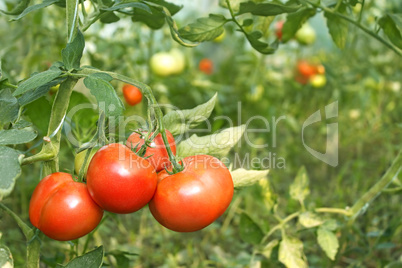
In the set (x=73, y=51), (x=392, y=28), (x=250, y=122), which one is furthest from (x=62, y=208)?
(x=250, y=122)

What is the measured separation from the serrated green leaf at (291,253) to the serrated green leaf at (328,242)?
4cm

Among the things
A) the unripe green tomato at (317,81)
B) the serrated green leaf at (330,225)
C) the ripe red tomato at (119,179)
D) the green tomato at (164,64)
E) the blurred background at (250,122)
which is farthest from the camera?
the unripe green tomato at (317,81)

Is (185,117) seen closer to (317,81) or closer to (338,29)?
(338,29)

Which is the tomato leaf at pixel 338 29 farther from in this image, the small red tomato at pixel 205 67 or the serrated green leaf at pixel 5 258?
the small red tomato at pixel 205 67

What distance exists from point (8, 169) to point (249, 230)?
22.6 inches

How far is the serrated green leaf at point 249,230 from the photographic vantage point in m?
0.88

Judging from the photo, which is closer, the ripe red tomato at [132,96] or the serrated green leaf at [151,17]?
the serrated green leaf at [151,17]

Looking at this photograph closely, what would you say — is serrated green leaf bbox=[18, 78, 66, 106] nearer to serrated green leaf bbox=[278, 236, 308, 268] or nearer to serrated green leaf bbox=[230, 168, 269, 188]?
serrated green leaf bbox=[230, 168, 269, 188]

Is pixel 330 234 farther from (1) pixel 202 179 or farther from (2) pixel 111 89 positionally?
(2) pixel 111 89

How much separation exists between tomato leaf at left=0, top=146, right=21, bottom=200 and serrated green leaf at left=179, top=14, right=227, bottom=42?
A: 362 mm

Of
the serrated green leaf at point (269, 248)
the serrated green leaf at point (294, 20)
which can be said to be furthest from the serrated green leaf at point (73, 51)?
the serrated green leaf at point (269, 248)

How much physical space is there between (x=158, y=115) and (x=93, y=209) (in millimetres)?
156

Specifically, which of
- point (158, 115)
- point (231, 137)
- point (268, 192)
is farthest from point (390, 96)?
point (158, 115)

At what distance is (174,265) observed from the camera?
3.39 feet
